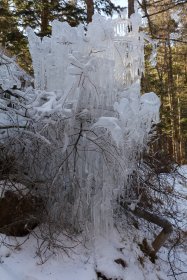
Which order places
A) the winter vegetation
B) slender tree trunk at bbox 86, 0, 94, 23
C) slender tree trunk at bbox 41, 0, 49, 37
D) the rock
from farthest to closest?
slender tree trunk at bbox 41, 0, 49, 37
slender tree trunk at bbox 86, 0, 94, 23
the rock
the winter vegetation

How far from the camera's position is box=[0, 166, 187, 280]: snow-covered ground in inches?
156

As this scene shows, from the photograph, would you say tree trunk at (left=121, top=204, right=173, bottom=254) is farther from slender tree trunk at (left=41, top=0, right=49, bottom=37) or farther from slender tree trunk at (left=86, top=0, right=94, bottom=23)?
slender tree trunk at (left=41, top=0, right=49, bottom=37)

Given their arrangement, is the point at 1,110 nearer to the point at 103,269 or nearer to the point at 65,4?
the point at 103,269

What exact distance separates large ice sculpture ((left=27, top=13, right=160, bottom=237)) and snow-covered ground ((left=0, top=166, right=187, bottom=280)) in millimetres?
310

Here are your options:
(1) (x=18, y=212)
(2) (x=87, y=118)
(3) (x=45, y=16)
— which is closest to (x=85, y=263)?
(1) (x=18, y=212)

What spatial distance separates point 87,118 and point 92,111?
0.10 metres

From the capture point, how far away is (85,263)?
4.39m

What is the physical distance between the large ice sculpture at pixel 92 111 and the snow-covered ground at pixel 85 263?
1.02 ft

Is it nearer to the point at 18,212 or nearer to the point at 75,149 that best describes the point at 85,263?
the point at 18,212

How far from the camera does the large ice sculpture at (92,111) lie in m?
4.25

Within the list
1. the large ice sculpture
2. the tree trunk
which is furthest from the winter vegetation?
the tree trunk

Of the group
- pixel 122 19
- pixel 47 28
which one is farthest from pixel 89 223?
pixel 47 28

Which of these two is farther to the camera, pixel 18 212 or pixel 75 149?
pixel 18 212

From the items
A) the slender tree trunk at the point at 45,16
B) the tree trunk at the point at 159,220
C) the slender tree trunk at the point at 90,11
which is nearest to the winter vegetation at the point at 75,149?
the tree trunk at the point at 159,220
